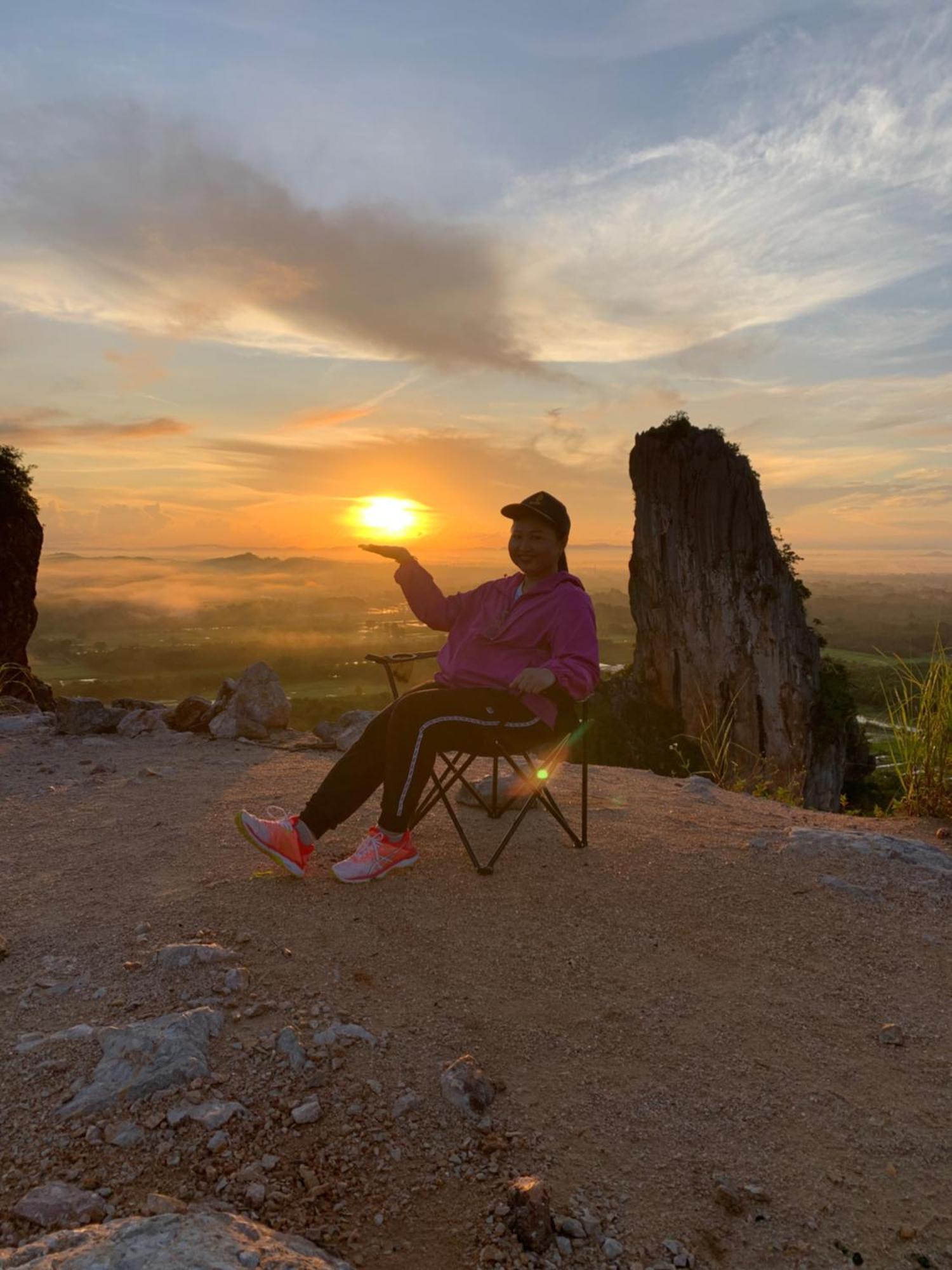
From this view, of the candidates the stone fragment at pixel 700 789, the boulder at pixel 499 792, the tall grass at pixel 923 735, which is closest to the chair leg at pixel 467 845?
the boulder at pixel 499 792

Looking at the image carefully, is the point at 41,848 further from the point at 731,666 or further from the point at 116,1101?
the point at 731,666

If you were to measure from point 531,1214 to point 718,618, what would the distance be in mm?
25603

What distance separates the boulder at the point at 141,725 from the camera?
8.11 meters

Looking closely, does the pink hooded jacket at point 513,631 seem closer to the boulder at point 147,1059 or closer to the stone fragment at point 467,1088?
the stone fragment at point 467,1088

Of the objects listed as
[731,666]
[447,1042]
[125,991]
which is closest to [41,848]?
[125,991]

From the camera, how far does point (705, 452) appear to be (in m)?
27.5

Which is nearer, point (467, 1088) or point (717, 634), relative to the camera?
point (467, 1088)

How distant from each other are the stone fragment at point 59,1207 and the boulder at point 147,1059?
1.00 feet

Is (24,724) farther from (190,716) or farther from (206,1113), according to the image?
(206,1113)

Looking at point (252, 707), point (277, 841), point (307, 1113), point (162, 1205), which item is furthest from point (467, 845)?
point (252, 707)

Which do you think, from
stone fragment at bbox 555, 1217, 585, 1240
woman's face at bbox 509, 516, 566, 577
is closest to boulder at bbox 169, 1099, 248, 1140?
stone fragment at bbox 555, 1217, 585, 1240

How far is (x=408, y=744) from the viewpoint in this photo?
379 cm

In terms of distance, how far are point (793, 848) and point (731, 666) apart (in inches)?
885

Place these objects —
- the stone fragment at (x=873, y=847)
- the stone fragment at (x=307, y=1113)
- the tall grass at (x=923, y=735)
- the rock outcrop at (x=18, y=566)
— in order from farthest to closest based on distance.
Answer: the rock outcrop at (x=18, y=566) < the tall grass at (x=923, y=735) < the stone fragment at (x=873, y=847) < the stone fragment at (x=307, y=1113)
